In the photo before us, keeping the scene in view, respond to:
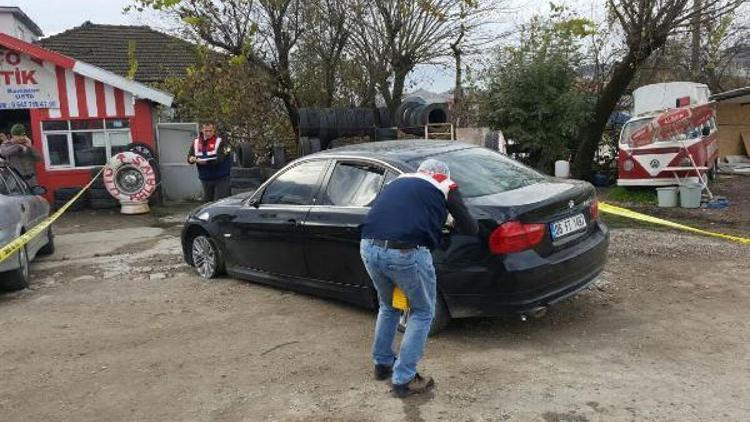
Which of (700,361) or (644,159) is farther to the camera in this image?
(644,159)

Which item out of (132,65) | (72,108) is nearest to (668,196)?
(72,108)

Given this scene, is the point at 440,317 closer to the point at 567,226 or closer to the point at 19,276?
the point at 567,226

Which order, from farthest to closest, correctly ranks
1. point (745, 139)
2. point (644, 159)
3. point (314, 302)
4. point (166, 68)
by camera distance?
→ 1. point (166, 68)
2. point (745, 139)
3. point (644, 159)
4. point (314, 302)

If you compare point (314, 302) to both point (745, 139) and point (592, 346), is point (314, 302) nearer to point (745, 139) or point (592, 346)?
point (592, 346)

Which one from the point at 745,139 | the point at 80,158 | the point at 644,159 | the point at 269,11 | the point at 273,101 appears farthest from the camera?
the point at 745,139

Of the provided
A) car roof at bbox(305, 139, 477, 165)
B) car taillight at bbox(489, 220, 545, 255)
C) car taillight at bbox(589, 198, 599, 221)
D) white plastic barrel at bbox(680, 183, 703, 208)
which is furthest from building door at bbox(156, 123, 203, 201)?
car taillight at bbox(489, 220, 545, 255)

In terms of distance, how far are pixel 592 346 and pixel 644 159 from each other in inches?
358

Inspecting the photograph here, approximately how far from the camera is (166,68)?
972 inches

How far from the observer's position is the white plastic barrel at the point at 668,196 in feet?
38.6

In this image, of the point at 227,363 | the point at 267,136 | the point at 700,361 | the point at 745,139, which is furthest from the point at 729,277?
the point at 745,139

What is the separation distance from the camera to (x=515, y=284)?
463 cm

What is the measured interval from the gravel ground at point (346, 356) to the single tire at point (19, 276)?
13cm

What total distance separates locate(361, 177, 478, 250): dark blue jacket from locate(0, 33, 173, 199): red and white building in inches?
469

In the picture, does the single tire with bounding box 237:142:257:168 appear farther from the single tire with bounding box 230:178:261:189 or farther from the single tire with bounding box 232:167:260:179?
the single tire with bounding box 230:178:261:189
